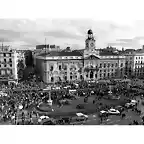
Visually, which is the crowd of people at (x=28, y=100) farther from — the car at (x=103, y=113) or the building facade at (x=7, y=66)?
the car at (x=103, y=113)

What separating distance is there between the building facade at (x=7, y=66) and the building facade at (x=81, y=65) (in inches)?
182

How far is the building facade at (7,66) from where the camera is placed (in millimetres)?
17312

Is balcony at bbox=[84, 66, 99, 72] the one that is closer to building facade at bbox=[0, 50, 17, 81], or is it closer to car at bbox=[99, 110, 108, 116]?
building facade at bbox=[0, 50, 17, 81]

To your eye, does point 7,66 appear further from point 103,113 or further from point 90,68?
point 103,113

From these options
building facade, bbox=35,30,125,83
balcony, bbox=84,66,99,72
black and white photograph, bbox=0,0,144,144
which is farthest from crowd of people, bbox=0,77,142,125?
balcony, bbox=84,66,99,72

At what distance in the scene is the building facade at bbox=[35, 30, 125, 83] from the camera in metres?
21.9

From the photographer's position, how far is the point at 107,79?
22781 millimetres

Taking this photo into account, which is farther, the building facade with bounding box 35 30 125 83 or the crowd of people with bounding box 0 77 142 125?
the building facade with bounding box 35 30 125 83

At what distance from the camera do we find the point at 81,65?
902 inches

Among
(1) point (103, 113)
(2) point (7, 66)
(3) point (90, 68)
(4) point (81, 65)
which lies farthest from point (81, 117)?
(3) point (90, 68)

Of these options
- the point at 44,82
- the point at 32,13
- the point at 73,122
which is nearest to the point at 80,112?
the point at 73,122

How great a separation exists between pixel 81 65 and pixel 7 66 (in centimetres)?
885

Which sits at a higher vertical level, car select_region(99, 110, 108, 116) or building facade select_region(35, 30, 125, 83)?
building facade select_region(35, 30, 125, 83)

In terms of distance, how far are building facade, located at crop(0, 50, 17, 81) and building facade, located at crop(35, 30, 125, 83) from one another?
15.2ft
